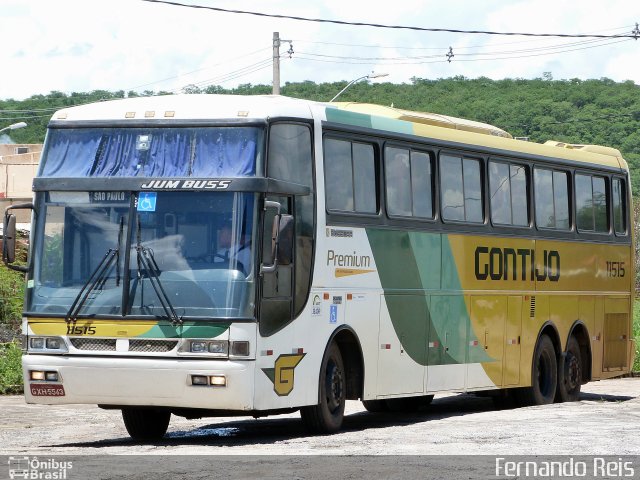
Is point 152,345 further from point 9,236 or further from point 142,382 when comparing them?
point 9,236

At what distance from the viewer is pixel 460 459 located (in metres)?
12.2


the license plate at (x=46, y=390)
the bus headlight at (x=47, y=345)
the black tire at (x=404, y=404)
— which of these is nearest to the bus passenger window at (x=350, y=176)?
the bus headlight at (x=47, y=345)

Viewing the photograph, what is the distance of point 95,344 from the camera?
46.6 feet

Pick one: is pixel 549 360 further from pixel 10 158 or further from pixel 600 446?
pixel 10 158

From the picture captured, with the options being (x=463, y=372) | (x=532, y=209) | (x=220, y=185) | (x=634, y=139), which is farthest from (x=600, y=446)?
(x=634, y=139)

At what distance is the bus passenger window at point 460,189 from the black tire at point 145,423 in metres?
4.66

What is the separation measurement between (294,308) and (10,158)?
62335 millimetres

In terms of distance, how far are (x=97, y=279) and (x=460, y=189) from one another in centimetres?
605

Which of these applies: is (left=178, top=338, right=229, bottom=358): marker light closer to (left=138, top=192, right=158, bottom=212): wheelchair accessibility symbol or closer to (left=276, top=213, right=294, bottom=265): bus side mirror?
(left=276, top=213, right=294, bottom=265): bus side mirror

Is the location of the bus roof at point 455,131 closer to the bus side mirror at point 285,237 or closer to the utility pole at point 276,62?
the bus side mirror at point 285,237

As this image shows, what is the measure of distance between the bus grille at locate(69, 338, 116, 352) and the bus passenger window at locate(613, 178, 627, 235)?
11417 millimetres

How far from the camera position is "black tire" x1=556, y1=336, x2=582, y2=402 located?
21688 millimetres

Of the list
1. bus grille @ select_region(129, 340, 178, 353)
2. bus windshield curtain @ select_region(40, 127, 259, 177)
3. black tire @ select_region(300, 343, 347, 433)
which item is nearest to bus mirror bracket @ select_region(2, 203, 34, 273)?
bus windshield curtain @ select_region(40, 127, 259, 177)

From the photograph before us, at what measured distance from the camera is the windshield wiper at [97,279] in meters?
14.2
